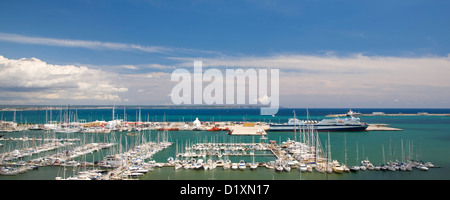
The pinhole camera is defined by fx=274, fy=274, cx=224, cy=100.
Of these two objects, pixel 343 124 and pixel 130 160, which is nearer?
pixel 130 160

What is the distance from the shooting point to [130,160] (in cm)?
2005
